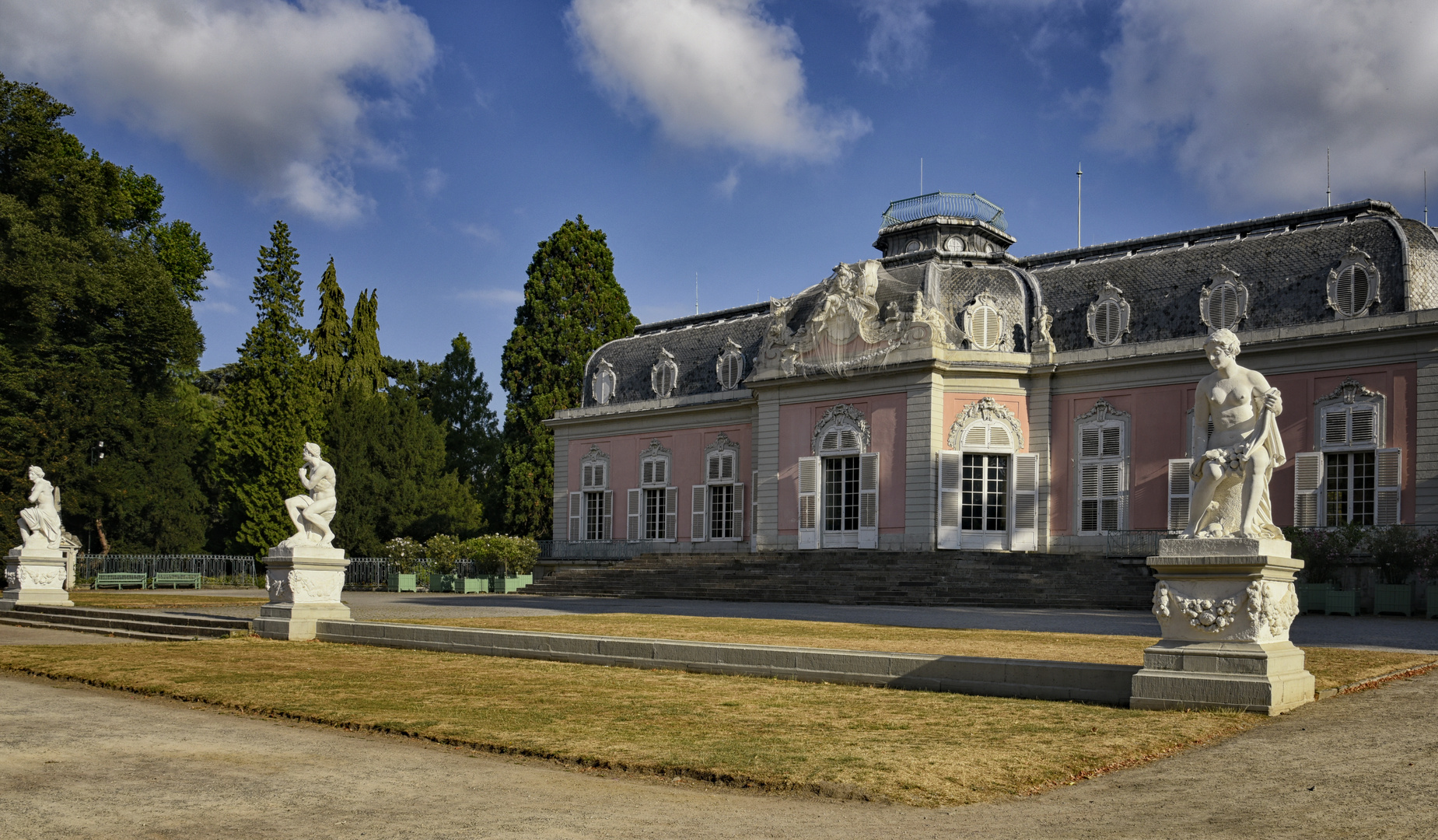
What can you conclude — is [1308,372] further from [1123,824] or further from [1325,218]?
[1123,824]

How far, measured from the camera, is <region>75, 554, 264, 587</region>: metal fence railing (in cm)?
3628

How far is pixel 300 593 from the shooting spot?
16875 mm

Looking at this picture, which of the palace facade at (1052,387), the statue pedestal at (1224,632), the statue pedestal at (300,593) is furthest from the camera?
the palace facade at (1052,387)

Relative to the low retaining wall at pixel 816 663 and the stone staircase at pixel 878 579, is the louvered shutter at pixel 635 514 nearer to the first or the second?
the stone staircase at pixel 878 579

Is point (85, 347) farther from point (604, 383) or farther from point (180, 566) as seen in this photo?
point (604, 383)

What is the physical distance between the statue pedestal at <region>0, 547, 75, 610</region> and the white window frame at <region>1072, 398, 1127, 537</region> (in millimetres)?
23163

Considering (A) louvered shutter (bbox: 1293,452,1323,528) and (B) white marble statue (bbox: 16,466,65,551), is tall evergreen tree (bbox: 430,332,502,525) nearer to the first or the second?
(B) white marble statue (bbox: 16,466,65,551)

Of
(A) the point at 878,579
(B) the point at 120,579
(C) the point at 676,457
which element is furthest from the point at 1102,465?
(B) the point at 120,579

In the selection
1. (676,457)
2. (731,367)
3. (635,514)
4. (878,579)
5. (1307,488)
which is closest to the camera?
(1307,488)

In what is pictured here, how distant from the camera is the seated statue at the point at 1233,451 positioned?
948 cm

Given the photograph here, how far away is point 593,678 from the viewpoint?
11.4 metres

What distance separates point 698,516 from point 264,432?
612 inches

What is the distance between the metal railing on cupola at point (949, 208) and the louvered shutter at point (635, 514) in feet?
40.4

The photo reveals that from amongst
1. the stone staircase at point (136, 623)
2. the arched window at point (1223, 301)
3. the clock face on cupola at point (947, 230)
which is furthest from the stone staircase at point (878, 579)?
the stone staircase at point (136, 623)
